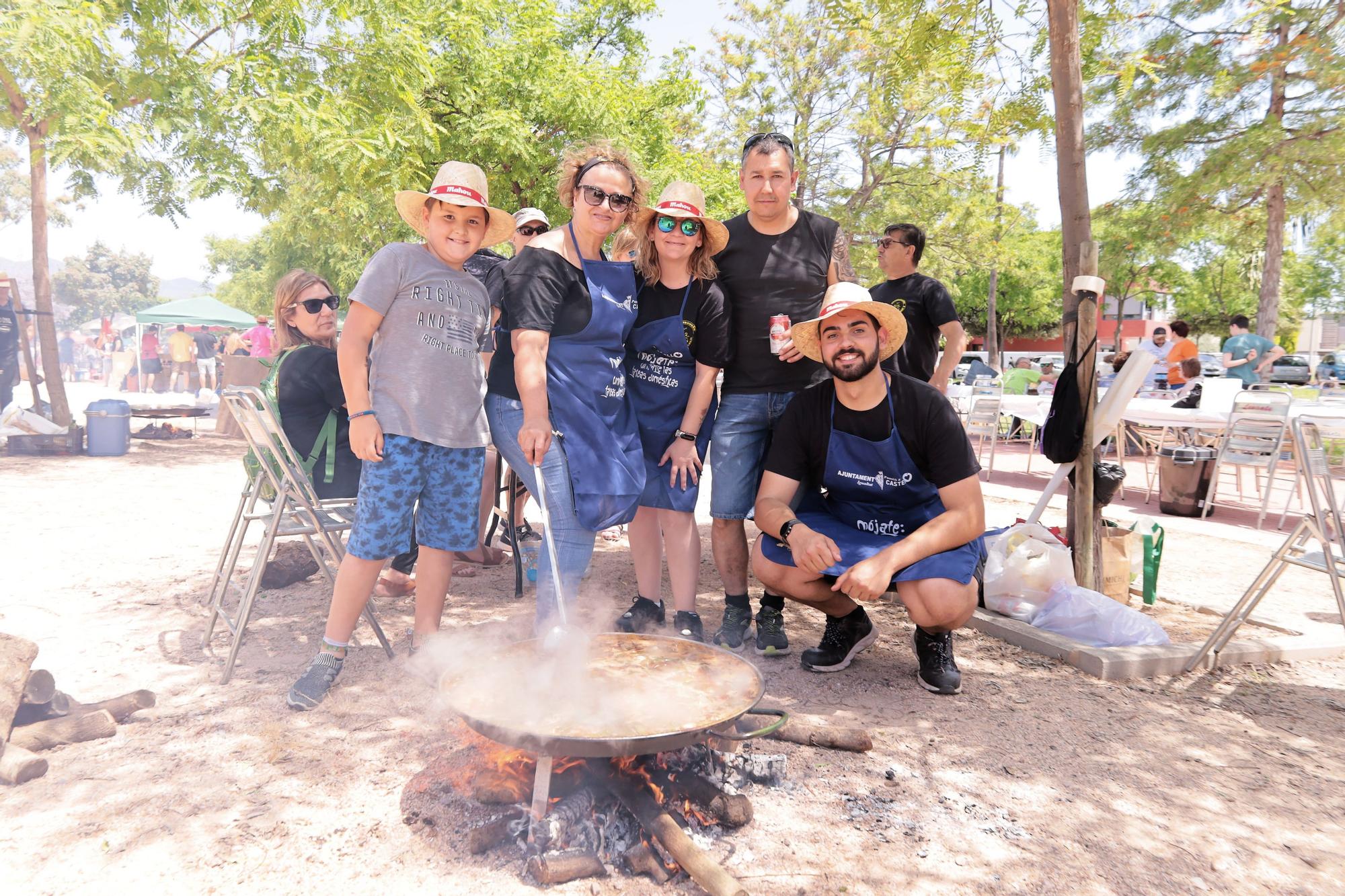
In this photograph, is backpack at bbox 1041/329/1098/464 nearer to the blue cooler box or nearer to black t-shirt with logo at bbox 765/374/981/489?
black t-shirt with logo at bbox 765/374/981/489

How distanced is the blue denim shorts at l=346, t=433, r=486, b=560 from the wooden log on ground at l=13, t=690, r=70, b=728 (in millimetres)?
1059

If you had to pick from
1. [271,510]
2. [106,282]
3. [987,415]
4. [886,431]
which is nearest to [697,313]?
[886,431]

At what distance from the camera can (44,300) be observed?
37.0 ft

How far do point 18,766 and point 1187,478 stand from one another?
8805 mm

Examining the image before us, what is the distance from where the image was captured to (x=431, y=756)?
275 centimetres

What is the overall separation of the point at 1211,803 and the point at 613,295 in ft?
8.70

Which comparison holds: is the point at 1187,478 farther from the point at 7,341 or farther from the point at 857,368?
the point at 7,341

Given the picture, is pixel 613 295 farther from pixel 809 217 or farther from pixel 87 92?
pixel 87 92

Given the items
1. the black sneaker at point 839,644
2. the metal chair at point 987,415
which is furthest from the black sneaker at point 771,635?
the metal chair at point 987,415

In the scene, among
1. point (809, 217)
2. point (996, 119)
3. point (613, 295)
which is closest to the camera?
point (613, 295)

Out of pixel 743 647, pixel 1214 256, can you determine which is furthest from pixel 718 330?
pixel 1214 256

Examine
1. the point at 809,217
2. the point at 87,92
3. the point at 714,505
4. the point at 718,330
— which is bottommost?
the point at 714,505

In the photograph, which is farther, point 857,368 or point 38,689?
point 857,368

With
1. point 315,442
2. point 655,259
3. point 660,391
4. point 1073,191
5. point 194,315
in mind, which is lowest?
point 315,442
